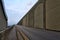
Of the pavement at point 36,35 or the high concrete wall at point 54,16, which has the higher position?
the high concrete wall at point 54,16

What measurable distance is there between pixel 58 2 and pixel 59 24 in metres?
0.43

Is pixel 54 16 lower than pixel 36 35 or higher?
higher

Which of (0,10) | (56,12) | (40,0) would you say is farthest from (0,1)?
(56,12)

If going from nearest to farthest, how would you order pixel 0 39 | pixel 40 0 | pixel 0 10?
pixel 0 39 → pixel 40 0 → pixel 0 10

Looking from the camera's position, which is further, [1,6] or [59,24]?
[1,6]

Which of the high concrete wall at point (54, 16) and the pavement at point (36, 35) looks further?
the high concrete wall at point (54, 16)

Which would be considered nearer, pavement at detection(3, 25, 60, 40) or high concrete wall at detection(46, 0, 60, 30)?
pavement at detection(3, 25, 60, 40)

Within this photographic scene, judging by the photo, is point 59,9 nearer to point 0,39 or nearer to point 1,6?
point 0,39

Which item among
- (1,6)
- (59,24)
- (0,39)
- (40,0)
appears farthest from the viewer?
(1,6)

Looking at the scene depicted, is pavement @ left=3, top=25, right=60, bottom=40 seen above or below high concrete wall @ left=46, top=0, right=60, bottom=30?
below

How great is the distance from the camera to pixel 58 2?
262 centimetres

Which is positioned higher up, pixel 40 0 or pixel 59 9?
pixel 40 0

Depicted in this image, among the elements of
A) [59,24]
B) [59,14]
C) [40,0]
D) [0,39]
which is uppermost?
[40,0]

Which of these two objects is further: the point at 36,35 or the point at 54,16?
the point at 54,16
